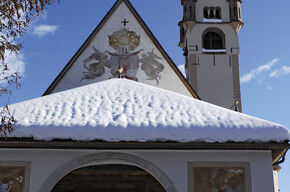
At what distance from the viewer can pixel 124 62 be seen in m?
15.3

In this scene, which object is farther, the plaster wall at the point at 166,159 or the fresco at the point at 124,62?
the fresco at the point at 124,62

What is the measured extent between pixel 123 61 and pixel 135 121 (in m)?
6.17

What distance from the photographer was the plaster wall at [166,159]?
941cm

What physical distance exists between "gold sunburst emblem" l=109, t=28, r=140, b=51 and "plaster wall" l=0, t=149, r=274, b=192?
259 inches

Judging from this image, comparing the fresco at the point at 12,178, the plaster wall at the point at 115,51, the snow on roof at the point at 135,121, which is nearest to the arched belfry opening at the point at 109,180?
the snow on roof at the point at 135,121

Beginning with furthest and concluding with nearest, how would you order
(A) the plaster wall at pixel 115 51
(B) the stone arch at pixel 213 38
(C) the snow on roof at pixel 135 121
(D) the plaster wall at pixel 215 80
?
(B) the stone arch at pixel 213 38 → (D) the plaster wall at pixel 215 80 → (A) the plaster wall at pixel 115 51 → (C) the snow on roof at pixel 135 121

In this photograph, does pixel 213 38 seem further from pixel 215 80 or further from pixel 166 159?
pixel 166 159

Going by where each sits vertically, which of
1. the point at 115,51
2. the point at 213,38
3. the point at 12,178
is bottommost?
the point at 12,178

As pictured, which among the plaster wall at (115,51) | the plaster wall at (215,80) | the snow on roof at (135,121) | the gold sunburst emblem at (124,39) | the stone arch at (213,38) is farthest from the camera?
the stone arch at (213,38)

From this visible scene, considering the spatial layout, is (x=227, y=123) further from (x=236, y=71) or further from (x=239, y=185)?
(x=236, y=71)

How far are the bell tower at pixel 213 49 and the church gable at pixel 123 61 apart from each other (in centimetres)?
795

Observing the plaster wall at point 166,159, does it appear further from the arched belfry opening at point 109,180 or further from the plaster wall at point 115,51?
the plaster wall at point 115,51

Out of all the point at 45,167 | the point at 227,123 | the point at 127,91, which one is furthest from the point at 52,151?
the point at 227,123

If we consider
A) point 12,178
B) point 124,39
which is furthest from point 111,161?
point 124,39
